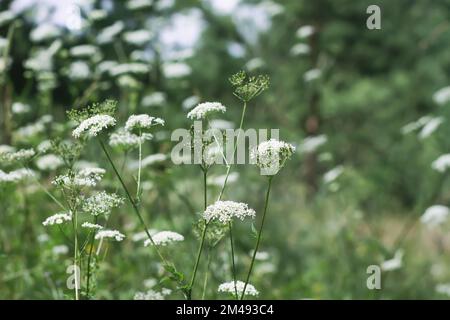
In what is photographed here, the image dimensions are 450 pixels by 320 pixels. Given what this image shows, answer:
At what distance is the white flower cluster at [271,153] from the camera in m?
2.12

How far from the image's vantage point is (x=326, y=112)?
1239 centimetres

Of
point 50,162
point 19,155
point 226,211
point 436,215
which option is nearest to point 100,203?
point 226,211

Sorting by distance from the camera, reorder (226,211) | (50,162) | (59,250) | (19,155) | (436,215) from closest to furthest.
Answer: (226,211) < (19,155) < (59,250) < (50,162) < (436,215)

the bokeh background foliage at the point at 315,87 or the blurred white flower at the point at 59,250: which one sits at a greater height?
the bokeh background foliage at the point at 315,87

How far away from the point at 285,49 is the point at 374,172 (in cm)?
375

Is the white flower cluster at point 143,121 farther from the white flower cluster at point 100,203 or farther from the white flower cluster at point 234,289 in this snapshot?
the white flower cluster at point 234,289

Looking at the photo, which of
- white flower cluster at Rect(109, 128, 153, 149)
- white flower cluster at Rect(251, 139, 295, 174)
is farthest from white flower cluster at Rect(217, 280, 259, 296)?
white flower cluster at Rect(109, 128, 153, 149)

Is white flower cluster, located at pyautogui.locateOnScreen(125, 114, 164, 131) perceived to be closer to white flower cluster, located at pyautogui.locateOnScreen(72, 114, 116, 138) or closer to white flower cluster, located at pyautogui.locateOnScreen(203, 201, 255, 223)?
white flower cluster, located at pyautogui.locateOnScreen(72, 114, 116, 138)

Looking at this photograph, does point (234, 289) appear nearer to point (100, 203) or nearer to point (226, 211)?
point (226, 211)

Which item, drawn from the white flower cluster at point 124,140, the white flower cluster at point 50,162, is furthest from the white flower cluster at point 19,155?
the white flower cluster at point 50,162

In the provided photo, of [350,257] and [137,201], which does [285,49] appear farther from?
[137,201]

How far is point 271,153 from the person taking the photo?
2.14 m

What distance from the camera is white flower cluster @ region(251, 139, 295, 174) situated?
6.95ft
